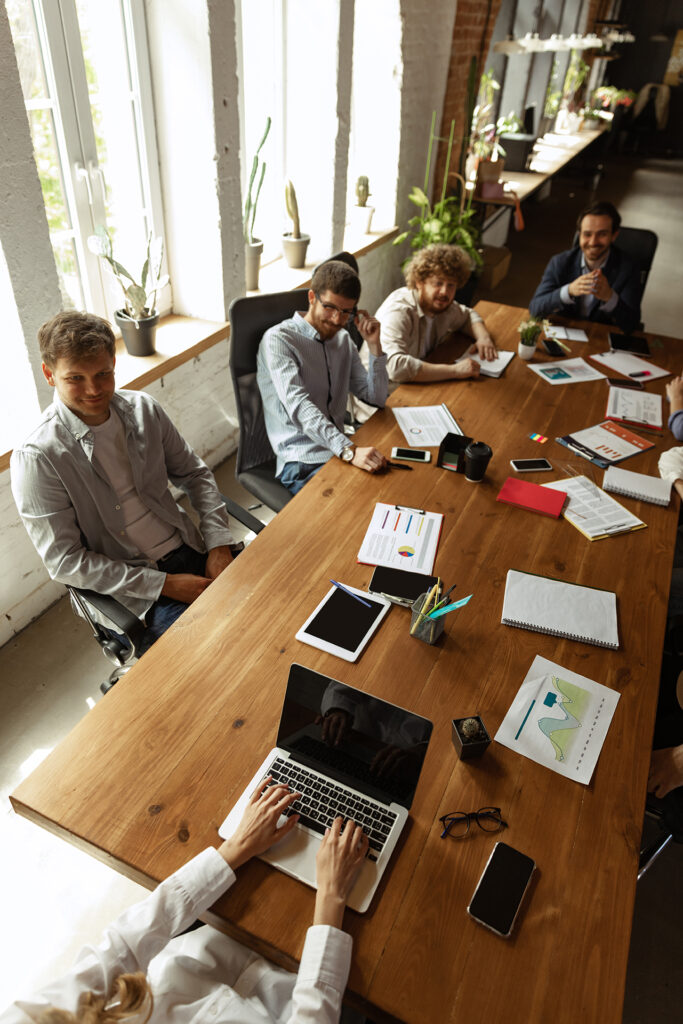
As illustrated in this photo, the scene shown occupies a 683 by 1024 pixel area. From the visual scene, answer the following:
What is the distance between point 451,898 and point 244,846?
1.24 feet

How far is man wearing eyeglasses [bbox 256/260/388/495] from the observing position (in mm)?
2340

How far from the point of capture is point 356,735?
1251mm

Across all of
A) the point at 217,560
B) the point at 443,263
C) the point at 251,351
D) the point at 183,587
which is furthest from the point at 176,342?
the point at 183,587

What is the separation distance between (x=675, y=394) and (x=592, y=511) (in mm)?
911

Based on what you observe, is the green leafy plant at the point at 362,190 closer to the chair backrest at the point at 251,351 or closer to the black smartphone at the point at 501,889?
the chair backrest at the point at 251,351

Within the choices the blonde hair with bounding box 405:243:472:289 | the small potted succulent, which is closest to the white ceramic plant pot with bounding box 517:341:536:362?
the small potted succulent

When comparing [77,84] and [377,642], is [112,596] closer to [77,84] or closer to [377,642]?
[377,642]

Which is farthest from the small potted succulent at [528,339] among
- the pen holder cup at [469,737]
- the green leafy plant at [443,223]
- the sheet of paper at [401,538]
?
the pen holder cup at [469,737]

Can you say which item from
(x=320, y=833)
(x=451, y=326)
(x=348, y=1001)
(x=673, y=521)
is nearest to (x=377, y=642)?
(x=320, y=833)

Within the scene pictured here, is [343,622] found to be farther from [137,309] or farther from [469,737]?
[137,309]

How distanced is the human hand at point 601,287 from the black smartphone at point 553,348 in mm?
391

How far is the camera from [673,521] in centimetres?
211

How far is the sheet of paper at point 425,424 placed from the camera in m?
2.40

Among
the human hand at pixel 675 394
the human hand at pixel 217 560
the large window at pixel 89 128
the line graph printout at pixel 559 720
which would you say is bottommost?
the human hand at pixel 217 560
